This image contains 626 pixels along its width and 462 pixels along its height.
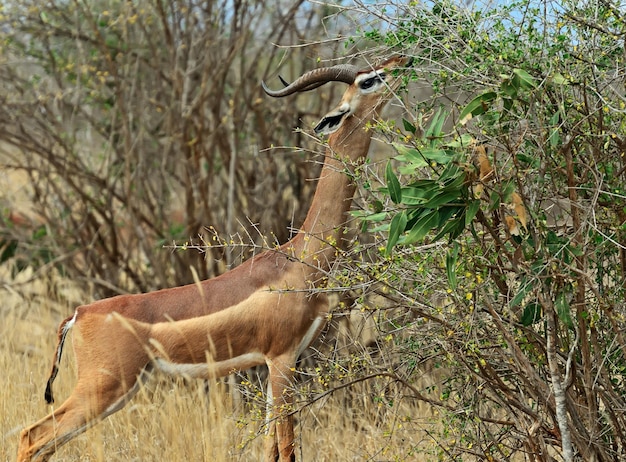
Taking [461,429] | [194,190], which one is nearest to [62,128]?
[194,190]

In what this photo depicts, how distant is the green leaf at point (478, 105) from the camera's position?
8.30 ft

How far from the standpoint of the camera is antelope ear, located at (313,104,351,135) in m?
3.70

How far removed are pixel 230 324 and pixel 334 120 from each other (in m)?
0.92

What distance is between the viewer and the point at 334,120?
3.74 metres

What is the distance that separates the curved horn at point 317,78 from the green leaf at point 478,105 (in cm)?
112

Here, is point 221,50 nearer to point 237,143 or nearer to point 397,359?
point 237,143

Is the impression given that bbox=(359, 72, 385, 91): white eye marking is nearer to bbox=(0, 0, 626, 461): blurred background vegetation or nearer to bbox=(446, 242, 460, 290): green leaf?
bbox=(0, 0, 626, 461): blurred background vegetation

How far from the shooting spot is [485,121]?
9.22 ft

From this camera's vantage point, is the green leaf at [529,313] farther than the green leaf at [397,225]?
Yes

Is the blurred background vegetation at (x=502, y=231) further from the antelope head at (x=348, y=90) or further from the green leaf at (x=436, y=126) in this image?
the antelope head at (x=348, y=90)

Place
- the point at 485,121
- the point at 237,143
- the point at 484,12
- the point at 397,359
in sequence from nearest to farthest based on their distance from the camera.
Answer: the point at 485,121, the point at 484,12, the point at 397,359, the point at 237,143

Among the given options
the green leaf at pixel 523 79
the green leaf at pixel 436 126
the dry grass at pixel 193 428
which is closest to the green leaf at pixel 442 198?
the green leaf at pixel 436 126

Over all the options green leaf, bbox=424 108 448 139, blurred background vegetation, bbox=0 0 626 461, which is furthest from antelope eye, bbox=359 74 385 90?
green leaf, bbox=424 108 448 139

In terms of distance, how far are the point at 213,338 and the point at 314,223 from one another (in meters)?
0.62
